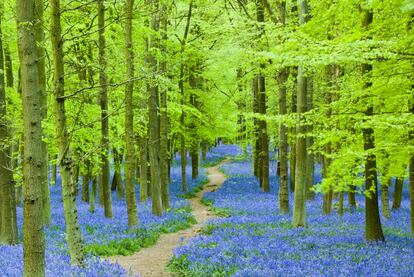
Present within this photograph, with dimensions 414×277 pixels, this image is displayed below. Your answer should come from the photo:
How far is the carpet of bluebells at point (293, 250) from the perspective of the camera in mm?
8578

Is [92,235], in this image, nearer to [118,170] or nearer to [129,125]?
[129,125]

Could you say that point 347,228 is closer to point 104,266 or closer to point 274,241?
point 274,241

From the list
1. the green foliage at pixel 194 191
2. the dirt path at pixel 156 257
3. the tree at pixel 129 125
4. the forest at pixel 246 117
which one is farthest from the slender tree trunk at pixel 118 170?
the green foliage at pixel 194 191

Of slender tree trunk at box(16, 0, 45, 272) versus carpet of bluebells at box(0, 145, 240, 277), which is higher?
slender tree trunk at box(16, 0, 45, 272)

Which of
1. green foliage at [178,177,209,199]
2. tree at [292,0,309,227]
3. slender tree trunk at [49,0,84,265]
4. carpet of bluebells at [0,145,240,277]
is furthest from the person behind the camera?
green foliage at [178,177,209,199]

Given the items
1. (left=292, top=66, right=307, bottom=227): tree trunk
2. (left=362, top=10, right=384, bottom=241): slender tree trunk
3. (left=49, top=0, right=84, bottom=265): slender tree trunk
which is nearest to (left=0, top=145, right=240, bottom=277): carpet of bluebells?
(left=49, top=0, right=84, bottom=265): slender tree trunk

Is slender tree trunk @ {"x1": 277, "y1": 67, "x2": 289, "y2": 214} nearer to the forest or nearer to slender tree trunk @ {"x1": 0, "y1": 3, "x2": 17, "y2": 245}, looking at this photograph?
the forest

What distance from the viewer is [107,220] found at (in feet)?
55.7

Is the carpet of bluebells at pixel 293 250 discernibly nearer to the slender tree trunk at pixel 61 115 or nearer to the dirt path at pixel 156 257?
the dirt path at pixel 156 257

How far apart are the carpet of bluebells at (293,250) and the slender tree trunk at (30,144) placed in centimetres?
474

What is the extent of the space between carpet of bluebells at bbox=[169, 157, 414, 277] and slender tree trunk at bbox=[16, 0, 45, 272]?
4739 mm

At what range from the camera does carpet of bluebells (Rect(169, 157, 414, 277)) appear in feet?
28.1

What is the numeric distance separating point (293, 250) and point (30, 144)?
299 inches

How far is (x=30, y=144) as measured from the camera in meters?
4.93
